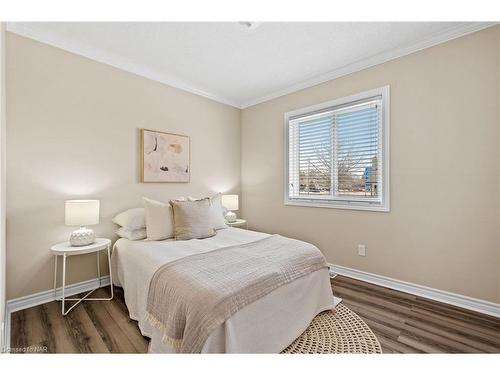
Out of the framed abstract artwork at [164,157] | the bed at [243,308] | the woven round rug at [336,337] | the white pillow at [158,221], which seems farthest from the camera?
the framed abstract artwork at [164,157]

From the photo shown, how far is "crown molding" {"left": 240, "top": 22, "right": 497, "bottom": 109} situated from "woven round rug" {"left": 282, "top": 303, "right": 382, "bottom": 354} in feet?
8.74

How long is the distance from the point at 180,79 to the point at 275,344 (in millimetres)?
3237

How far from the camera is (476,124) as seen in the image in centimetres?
210

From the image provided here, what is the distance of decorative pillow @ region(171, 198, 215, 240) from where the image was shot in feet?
8.20

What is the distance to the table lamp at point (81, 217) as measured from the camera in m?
2.17

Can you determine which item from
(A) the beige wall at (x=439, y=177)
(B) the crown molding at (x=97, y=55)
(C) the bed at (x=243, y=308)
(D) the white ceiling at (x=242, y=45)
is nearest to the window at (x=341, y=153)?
(A) the beige wall at (x=439, y=177)

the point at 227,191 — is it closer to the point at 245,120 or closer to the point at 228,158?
the point at 228,158


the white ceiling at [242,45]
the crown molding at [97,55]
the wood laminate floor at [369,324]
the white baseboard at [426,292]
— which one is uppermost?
the white ceiling at [242,45]

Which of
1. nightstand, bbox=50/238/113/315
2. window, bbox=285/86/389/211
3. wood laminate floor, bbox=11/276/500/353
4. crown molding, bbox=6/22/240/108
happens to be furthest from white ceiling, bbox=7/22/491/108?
wood laminate floor, bbox=11/276/500/353

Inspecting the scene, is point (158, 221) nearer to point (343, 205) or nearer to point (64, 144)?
point (64, 144)

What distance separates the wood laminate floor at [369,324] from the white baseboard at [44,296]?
6 centimetres

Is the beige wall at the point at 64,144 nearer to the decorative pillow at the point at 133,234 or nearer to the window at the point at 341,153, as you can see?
the decorative pillow at the point at 133,234

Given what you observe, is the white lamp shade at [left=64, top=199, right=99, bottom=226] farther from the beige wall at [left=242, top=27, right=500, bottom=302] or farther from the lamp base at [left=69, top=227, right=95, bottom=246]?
the beige wall at [left=242, top=27, right=500, bottom=302]
